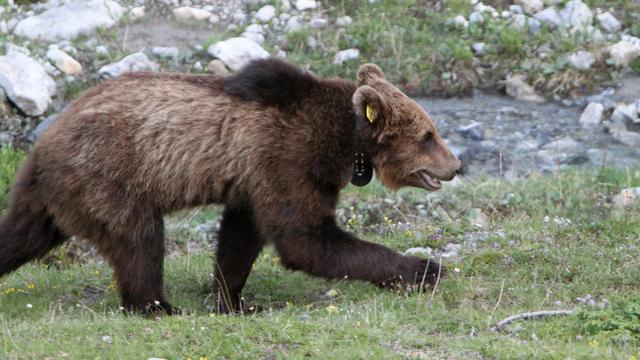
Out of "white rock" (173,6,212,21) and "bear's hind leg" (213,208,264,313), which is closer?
"bear's hind leg" (213,208,264,313)

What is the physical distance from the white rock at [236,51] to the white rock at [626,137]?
4354 millimetres

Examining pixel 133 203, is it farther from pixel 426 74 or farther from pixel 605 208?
pixel 426 74

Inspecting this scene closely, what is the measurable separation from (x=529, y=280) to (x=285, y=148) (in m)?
2.15

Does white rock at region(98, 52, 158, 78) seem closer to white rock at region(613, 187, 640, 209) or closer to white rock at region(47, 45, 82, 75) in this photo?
white rock at region(47, 45, 82, 75)

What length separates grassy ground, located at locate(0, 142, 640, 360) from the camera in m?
6.23

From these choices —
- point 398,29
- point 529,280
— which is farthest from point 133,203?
point 398,29

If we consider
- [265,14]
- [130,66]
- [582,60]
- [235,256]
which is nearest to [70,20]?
[130,66]

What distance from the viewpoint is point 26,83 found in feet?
43.2

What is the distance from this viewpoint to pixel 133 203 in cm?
786

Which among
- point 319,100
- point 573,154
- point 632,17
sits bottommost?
point 573,154

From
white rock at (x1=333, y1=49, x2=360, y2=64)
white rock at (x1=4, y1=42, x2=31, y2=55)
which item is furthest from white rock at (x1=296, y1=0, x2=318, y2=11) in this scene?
white rock at (x1=4, y1=42, x2=31, y2=55)

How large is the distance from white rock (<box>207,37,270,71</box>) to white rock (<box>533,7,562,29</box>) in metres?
3.74

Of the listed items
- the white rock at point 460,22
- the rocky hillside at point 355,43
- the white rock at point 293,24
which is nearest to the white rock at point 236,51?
the rocky hillside at point 355,43

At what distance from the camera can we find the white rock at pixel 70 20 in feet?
47.0
